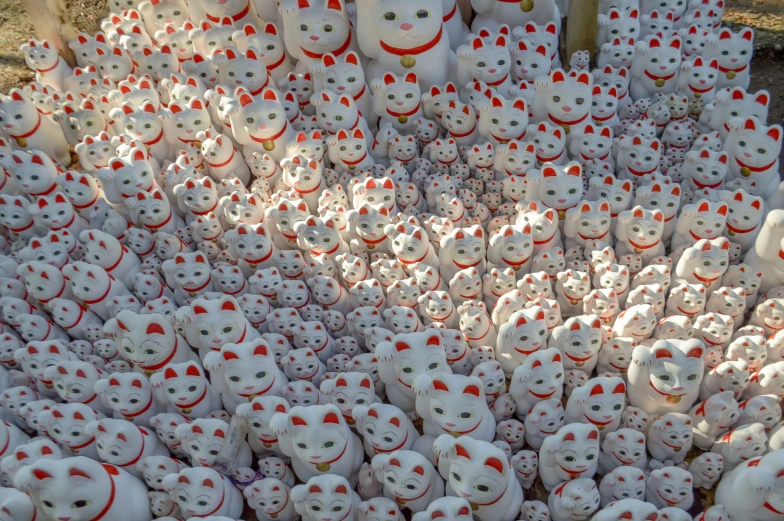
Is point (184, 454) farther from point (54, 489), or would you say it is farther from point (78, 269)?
point (78, 269)

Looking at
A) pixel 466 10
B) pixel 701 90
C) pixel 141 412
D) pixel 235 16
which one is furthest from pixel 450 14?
pixel 141 412

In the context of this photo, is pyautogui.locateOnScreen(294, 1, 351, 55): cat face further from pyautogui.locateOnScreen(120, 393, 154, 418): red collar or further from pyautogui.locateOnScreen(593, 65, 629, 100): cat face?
pyautogui.locateOnScreen(120, 393, 154, 418): red collar

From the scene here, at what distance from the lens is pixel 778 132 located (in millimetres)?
2984

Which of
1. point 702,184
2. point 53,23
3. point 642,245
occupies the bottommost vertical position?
point 642,245

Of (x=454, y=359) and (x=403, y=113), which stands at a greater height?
(x=403, y=113)

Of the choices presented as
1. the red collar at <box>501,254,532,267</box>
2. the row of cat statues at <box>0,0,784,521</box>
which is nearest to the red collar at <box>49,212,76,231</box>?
the row of cat statues at <box>0,0,784,521</box>

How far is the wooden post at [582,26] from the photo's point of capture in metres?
3.65

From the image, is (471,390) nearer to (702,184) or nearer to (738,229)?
(738,229)

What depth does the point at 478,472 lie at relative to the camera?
6.59 feet

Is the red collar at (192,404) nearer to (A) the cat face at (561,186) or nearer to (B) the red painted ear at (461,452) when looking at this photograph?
(B) the red painted ear at (461,452)

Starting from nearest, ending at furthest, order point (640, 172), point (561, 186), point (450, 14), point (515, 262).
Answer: point (515, 262)
point (561, 186)
point (640, 172)
point (450, 14)

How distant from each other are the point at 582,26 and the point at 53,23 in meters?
3.29

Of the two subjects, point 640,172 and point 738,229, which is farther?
point 640,172

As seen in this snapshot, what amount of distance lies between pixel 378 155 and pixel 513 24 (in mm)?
1230
